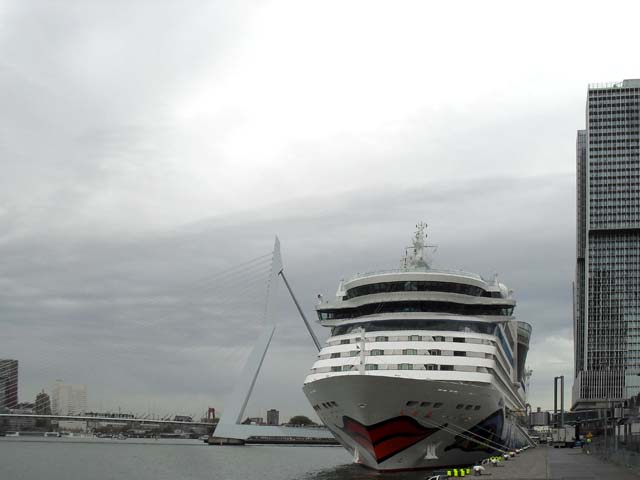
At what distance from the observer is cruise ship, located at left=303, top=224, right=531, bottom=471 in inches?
1347

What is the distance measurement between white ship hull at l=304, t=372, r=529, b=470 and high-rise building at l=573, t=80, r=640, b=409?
414 feet

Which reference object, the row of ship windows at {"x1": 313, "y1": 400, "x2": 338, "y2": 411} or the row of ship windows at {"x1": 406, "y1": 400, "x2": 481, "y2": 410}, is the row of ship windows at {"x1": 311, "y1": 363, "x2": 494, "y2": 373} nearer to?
the row of ship windows at {"x1": 406, "y1": 400, "x2": 481, "y2": 410}

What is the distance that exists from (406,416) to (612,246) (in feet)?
440

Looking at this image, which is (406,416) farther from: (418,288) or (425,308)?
(418,288)

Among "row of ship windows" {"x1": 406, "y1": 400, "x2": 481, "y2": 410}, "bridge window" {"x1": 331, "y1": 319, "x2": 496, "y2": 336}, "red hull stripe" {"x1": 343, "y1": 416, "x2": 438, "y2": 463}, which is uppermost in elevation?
"bridge window" {"x1": 331, "y1": 319, "x2": 496, "y2": 336}

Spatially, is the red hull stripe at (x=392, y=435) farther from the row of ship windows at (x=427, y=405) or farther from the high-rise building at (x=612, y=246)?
the high-rise building at (x=612, y=246)

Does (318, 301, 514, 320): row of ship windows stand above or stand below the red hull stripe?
above

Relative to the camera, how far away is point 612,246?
158 m

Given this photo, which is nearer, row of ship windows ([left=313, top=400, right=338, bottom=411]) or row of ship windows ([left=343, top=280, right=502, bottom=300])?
row of ship windows ([left=313, top=400, right=338, bottom=411])

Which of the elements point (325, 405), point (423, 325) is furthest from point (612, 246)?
point (325, 405)

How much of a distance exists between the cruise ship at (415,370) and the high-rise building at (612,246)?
12076 cm

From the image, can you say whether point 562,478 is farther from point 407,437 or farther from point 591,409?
point 591,409

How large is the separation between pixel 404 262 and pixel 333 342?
9101 millimetres

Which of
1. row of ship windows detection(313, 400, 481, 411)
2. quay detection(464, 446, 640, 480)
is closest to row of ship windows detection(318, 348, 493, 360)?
row of ship windows detection(313, 400, 481, 411)
